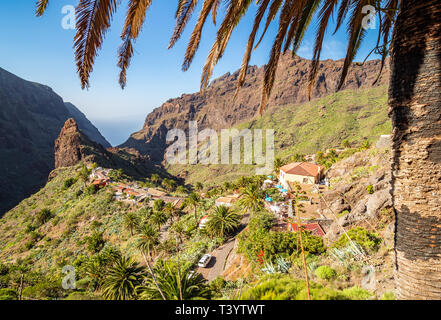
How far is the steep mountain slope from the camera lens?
95.4 metres

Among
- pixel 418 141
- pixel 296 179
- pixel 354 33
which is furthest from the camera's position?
pixel 296 179

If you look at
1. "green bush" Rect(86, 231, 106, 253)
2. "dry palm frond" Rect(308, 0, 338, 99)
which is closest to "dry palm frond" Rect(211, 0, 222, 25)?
"dry palm frond" Rect(308, 0, 338, 99)

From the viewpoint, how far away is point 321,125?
101188 millimetres

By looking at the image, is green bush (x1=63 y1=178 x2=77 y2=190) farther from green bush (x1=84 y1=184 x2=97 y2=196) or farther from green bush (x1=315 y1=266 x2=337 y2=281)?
green bush (x1=315 y1=266 x2=337 y2=281)

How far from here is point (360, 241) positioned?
29.9ft

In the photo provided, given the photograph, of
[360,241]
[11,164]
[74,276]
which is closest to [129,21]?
[360,241]

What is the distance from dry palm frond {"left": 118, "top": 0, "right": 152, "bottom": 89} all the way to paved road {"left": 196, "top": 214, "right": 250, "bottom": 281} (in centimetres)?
1657

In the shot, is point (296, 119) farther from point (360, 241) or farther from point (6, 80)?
point (6, 80)

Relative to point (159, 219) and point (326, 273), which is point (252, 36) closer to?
point (326, 273)

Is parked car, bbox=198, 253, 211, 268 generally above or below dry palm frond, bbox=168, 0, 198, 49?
below

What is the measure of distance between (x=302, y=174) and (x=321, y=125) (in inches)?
2975

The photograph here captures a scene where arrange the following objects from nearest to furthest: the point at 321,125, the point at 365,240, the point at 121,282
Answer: the point at 365,240, the point at 121,282, the point at 321,125

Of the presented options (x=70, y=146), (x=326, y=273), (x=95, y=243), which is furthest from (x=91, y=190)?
(x=326, y=273)
